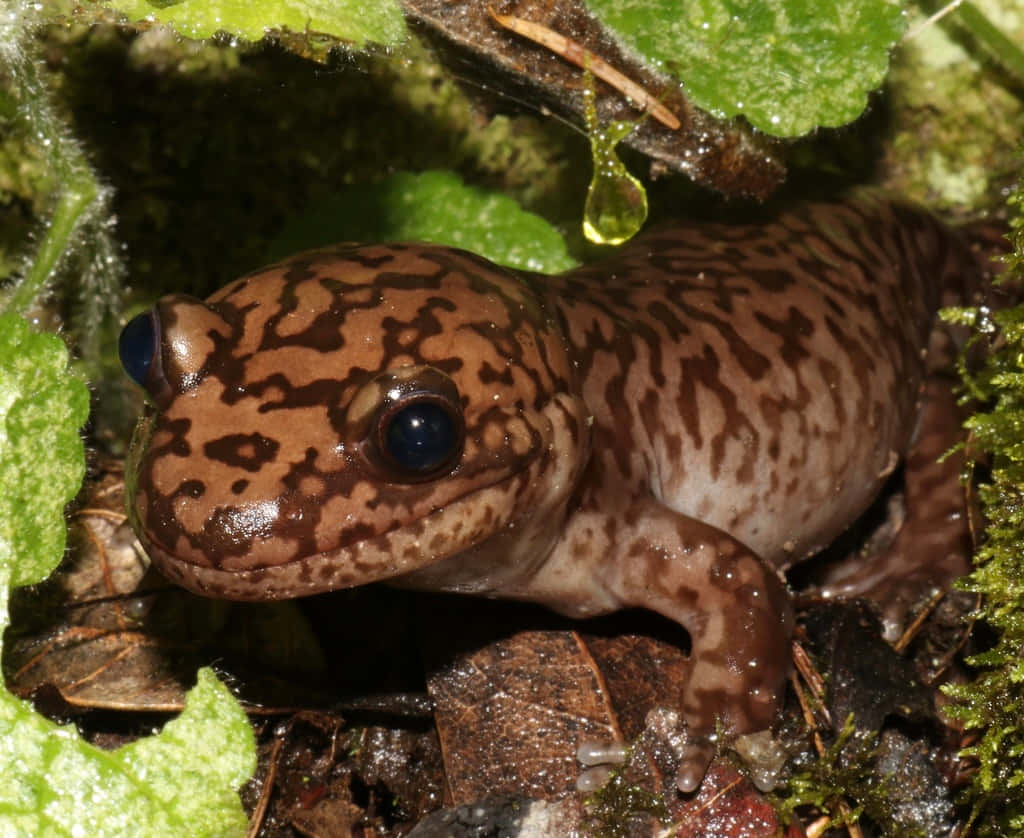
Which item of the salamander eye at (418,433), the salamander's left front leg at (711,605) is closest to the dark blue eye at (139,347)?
the salamander eye at (418,433)

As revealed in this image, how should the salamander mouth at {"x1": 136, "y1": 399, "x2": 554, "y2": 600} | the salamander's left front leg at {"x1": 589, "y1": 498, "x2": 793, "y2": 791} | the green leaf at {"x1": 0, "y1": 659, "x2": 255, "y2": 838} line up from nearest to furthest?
the green leaf at {"x1": 0, "y1": 659, "x2": 255, "y2": 838} < the salamander mouth at {"x1": 136, "y1": 399, "x2": 554, "y2": 600} < the salamander's left front leg at {"x1": 589, "y1": 498, "x2": 793, "y2": 791}

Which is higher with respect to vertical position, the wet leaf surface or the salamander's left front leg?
the wet leaf surface

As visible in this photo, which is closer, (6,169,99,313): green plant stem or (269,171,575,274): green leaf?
(6,169,99,313): green plant stem

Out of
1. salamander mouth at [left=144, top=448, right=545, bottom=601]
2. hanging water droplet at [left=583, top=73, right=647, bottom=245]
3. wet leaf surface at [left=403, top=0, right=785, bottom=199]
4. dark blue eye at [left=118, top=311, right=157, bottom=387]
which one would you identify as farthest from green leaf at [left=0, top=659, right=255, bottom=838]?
wet leaf surface at [left=403, top=0, right=785, bottom=199]

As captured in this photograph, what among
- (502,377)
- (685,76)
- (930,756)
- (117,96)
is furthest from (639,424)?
(117,96)

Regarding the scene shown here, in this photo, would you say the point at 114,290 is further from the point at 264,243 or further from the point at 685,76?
the point at 685,76

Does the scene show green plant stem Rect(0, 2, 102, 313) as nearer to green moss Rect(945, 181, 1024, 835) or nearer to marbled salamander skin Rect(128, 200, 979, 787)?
marbled salamander skin Rect(128, 200, 979, 787)

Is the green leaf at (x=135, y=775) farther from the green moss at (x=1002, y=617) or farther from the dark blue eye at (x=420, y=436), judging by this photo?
the green moss at (x=1002, y=617)
